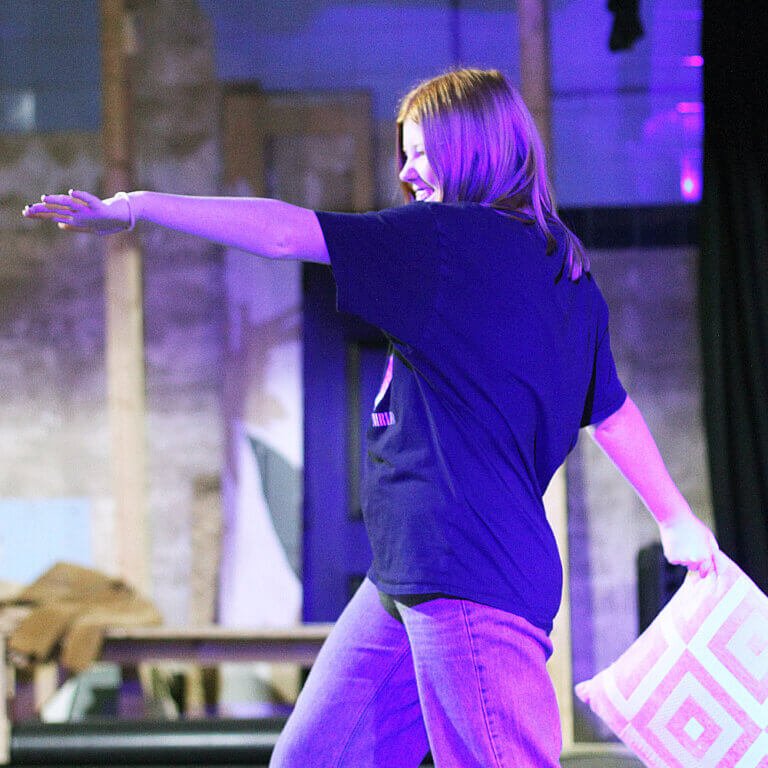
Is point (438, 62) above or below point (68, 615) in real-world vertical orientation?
above

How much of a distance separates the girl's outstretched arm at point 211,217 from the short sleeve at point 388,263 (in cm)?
3

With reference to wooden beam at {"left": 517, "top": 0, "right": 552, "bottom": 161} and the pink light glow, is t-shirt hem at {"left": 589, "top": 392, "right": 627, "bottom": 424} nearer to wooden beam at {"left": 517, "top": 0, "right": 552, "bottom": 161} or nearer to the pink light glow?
wooden beam at {"left": 517, "top": 0, "right": 552, "bottom": 161}

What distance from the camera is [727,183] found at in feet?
10.1

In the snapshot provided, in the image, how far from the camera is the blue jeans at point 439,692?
97 cm

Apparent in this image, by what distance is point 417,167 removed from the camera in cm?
110

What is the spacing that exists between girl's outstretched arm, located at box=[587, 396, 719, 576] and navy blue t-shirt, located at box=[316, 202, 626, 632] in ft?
0.61

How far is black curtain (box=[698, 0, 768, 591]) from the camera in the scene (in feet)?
9.78

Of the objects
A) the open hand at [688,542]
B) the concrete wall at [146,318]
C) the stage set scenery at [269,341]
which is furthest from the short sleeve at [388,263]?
the concrete wall at [146,318]

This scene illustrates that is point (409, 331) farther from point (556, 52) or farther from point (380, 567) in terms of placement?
point (556, 52)

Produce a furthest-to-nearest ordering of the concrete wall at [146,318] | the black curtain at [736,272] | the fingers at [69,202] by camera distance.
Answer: the concrete wall at [146,318], the black curtain at [736,272], the fingers at [69,202]

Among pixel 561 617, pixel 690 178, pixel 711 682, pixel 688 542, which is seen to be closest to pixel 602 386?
pixel 688 542

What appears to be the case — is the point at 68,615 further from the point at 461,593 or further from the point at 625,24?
the point at 625,24

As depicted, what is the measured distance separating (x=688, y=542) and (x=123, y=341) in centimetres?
260

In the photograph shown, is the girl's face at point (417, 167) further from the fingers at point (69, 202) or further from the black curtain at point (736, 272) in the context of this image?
the black curtain at point (736, 272)
